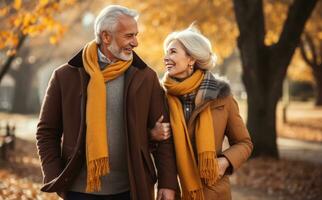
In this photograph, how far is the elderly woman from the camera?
4148 millimetres

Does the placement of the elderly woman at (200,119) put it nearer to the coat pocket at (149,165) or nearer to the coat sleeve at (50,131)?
the coat pocket at (149,165)

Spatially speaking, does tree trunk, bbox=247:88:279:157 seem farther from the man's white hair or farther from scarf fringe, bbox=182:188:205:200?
the man's white hair

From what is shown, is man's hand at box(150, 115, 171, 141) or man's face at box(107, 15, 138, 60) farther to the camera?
man's hand at box(150, 115, 171, 141)

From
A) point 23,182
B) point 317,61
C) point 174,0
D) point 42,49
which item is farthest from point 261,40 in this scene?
point 42,49

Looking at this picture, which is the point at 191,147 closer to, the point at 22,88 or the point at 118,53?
the point at 118,53

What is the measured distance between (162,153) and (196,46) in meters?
0.86

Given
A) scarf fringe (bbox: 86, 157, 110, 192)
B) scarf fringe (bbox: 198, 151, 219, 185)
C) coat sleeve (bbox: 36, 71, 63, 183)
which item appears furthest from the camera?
scarf fringe (bbox: 198, 151, 219, 185)

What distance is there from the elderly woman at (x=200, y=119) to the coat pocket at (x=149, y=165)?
201 mm

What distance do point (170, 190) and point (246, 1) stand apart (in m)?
9.29

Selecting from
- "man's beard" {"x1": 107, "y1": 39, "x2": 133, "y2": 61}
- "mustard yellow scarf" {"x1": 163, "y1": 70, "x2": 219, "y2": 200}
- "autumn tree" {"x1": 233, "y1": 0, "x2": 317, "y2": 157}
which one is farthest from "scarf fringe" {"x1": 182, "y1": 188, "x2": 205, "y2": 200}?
"autumn tree" {"x1": 233, "y1": 0, "x2": 317, "y2": 157}

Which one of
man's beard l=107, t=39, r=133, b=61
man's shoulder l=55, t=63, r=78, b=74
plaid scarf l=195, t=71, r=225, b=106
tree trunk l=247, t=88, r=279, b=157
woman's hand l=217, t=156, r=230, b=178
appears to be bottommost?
tree trunk l=247, t=88, r=279, b=157

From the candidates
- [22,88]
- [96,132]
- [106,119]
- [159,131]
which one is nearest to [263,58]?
[159,131]

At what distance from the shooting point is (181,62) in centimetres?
426

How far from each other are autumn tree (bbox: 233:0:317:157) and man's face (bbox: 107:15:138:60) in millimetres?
9084
